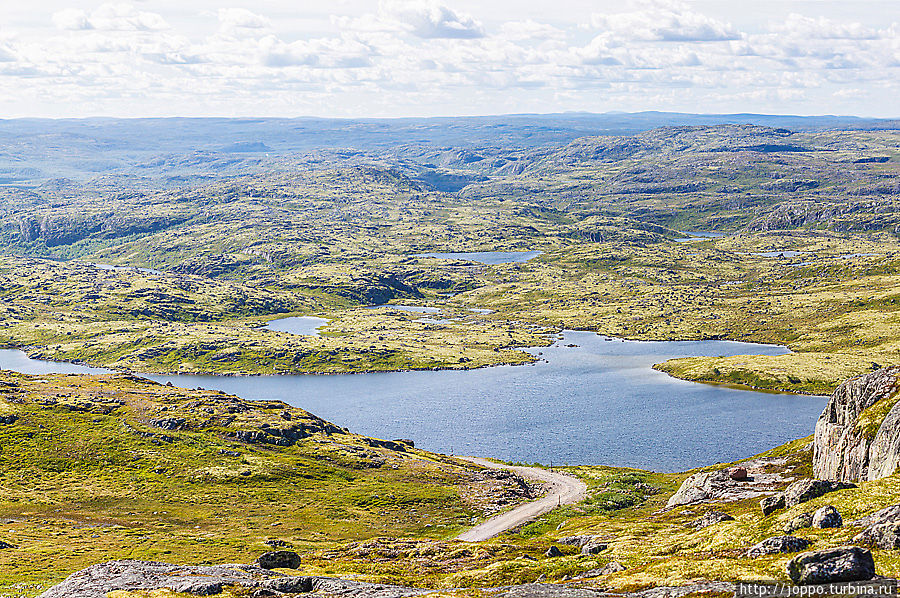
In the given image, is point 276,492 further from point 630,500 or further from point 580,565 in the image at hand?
point 580,565

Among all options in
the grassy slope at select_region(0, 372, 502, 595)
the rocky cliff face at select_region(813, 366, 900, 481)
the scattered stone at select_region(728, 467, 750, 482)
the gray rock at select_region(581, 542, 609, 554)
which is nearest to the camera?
the gray rock at select_region(581, 542, 609, 554)

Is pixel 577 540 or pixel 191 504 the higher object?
pixel 577 540

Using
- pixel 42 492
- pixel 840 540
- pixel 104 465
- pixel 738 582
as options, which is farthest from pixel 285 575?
pixel 104 465

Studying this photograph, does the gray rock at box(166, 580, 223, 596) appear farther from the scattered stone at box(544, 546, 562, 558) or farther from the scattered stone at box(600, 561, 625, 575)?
the scattered stone at box(600, 561, 625, 575)

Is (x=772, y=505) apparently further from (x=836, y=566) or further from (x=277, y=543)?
(x=277, y=543)

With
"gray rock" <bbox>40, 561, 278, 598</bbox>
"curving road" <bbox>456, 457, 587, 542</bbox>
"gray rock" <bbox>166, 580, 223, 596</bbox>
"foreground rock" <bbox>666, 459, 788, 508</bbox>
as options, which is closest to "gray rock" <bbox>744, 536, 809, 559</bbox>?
"gray rock" <bbox>40, 561, 278, 598</bbox>

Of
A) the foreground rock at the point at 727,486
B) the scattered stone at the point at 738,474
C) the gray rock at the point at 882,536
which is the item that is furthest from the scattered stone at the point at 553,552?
the scattered stone at the point at 738,474

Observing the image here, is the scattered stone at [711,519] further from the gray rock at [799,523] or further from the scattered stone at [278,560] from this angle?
the scattered stone at [278,560]

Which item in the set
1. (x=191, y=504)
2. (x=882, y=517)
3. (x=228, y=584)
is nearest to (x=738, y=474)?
(x=882, y=517)
